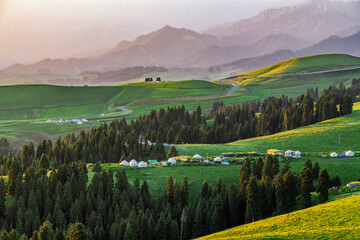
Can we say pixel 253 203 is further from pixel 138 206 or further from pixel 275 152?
pixel 275 152

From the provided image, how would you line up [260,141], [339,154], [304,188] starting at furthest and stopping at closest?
[260,141] → [339,154] → [304,188]

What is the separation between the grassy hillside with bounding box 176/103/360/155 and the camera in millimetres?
146500

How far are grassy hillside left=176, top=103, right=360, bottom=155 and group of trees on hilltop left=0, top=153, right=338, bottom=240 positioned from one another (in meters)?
44.8

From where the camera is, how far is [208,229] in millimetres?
84188

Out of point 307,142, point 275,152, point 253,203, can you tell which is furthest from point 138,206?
point 307,142

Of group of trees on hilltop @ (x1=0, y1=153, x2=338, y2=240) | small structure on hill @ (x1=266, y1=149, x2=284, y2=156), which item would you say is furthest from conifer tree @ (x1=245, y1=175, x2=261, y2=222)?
small structure on hill @ (x1=266, y1=149, x2=284, y2=156)

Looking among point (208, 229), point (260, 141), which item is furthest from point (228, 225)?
point (260, 141)

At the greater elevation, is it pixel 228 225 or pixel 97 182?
pixel 97 182

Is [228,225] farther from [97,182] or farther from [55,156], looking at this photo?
[55,156]

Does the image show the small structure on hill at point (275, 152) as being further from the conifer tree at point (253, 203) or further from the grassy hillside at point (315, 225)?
the grassy hillside at point (315, 225)

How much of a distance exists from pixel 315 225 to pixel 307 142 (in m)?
98.8

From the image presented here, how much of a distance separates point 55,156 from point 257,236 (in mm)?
111171

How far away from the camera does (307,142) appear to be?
154m

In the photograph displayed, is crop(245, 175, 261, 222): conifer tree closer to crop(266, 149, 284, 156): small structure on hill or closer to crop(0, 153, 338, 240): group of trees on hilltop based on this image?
crop(0, 153, 338, 240): group of trees on hilltop
